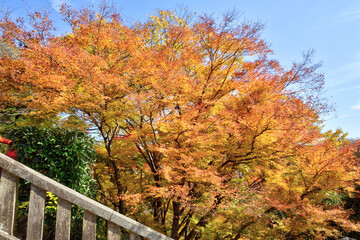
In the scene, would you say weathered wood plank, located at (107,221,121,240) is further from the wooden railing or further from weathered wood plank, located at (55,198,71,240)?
weathered wood plank, located at (55,198,71,240)

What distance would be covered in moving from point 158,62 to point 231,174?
5251 mm

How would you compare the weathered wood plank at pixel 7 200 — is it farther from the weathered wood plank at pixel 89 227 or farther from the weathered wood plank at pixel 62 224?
the weathered wood plank at pixel 89 227

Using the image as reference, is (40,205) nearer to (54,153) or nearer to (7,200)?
(7,200)

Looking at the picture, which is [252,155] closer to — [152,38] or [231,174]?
[231,174]

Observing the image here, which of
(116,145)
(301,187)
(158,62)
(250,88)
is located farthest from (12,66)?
(301,187)

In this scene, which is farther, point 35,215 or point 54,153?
point 54,153

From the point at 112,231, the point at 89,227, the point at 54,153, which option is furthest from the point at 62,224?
the point at 54,153

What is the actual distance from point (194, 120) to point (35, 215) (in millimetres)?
5661

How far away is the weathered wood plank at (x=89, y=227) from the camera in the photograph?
251cm

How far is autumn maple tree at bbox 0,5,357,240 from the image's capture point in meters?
7.45

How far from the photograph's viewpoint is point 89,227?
2520 millimetres

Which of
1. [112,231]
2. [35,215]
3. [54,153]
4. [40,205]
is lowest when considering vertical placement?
[112,231]

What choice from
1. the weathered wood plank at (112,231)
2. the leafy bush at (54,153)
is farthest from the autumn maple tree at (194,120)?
the weathered wood plank at (112,231)

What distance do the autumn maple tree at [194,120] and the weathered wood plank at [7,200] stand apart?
4588 millimetres
